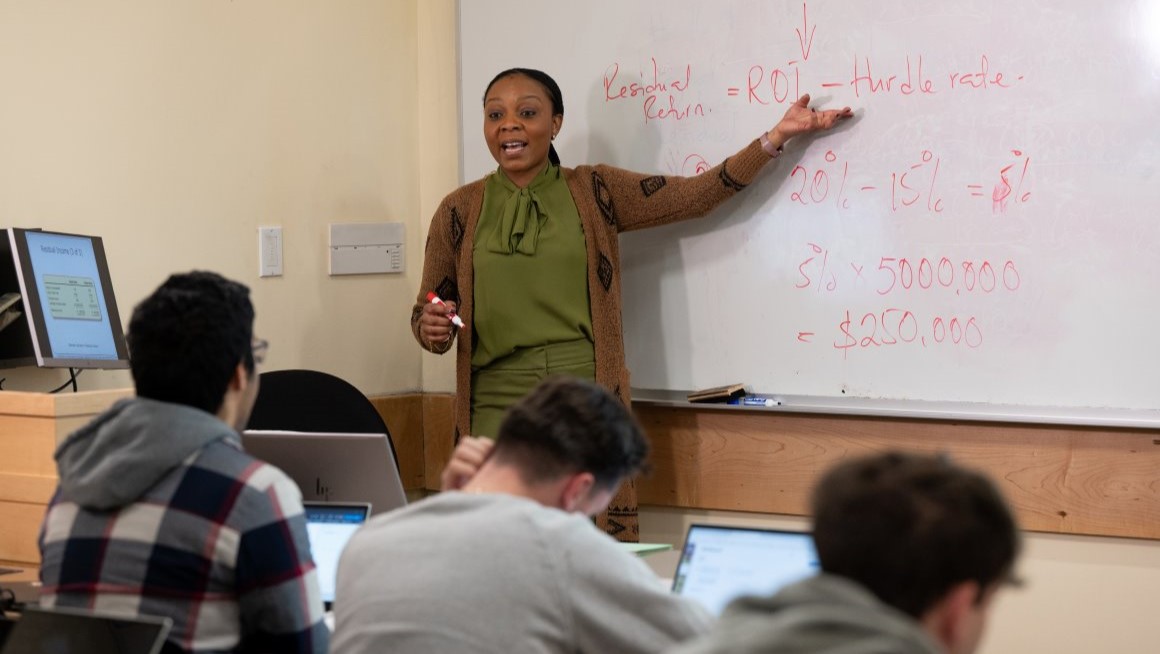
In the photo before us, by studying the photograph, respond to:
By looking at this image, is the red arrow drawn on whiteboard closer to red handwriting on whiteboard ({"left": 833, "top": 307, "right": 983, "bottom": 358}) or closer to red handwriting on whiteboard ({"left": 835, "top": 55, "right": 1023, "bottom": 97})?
red handwriting on whiteboard ({"left": 835, "top": 55, "right": 1023, "bottom": 97})

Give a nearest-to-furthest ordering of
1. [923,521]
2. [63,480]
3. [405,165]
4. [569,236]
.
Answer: [923,521] < [63,480] < [569,236] < [405,165]

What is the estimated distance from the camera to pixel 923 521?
3.48 ft

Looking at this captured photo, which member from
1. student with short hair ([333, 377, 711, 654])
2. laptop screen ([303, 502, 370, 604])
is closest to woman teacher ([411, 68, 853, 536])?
laptop screen ([303, 502, 370, 604])

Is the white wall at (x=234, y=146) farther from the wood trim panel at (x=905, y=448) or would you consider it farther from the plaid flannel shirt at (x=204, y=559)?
the plaid flannel shirt at (x=204, y=559)

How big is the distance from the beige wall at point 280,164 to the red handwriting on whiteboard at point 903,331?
0.52 meters

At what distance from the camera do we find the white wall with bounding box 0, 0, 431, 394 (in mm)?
3291

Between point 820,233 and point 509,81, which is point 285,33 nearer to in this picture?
point 509,81

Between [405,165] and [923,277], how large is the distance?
1.81 meters

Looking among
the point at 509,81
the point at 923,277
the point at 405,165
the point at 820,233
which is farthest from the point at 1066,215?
the point at 405,165

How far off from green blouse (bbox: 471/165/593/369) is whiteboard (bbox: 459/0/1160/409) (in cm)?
30

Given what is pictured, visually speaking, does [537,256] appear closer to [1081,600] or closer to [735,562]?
[1081,600]

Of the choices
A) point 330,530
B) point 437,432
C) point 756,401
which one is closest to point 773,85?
point 756,401

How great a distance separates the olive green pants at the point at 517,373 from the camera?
348 centimetres

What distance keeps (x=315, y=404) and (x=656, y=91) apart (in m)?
1.30
